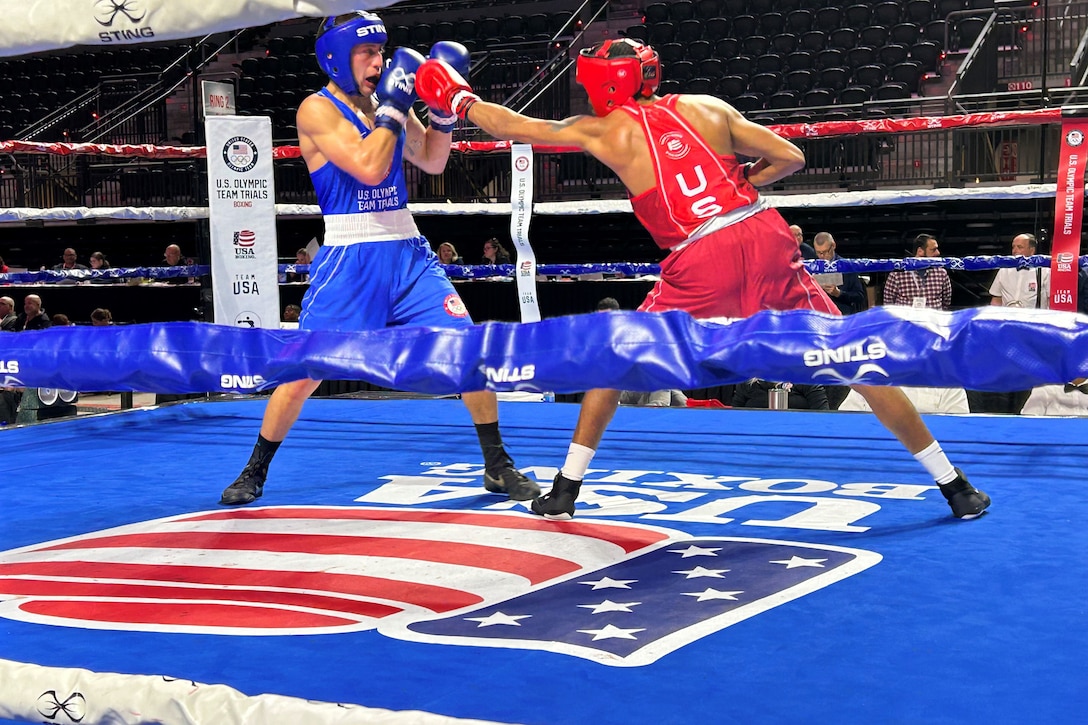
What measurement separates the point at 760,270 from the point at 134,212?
Result: 3360 mm

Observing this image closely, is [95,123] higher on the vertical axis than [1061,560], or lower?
higher

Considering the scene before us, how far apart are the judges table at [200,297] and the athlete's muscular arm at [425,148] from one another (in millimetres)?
4621

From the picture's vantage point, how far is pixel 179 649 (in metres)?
1.93

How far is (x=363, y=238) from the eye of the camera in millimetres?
3162

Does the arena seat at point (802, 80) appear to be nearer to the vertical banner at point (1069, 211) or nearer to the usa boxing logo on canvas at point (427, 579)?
the vertical banner at point (1069, 211)

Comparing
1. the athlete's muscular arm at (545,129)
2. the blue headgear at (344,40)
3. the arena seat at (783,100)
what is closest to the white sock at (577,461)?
the athlete's muscular arm at (545,129)

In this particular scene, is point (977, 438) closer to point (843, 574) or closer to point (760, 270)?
point (760, 270)

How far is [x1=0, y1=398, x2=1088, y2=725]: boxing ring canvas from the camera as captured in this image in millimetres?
1708

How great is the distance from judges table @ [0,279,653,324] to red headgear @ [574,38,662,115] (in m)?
5.02

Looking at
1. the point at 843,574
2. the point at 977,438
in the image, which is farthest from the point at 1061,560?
the point at 977,438

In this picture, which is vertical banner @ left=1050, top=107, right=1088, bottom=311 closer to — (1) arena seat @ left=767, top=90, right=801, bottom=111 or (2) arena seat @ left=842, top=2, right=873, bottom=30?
(1) arena seat @ left=767, top=90, right=801, bottom=111

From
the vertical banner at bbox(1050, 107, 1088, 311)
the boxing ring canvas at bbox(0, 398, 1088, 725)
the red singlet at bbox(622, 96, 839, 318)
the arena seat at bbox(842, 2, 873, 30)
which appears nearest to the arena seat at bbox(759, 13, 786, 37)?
the arena seat at bbox(842, 2, 873, 30)

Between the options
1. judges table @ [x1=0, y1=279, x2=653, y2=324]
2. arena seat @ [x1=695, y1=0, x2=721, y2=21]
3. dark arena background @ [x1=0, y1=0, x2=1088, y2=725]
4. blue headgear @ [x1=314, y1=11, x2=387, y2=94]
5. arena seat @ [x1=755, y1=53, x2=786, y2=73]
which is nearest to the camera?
dark arena background @ [x1=0, y1=0, x2=1088, y2=725]

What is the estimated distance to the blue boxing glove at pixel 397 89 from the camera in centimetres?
268
